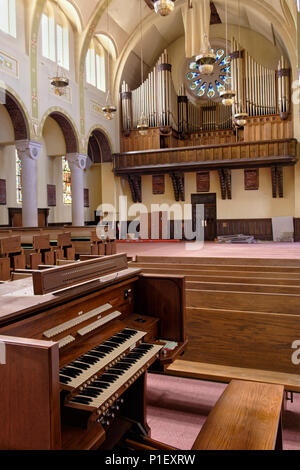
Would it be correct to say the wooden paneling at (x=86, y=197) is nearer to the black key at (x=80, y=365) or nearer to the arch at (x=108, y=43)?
the arch at (x=108, y=43)

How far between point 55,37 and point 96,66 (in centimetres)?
282

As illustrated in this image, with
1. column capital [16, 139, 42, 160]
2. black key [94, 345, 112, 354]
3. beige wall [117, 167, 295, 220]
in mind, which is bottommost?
black key [94, 345, 112, 354]

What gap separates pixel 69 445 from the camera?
165 centimetres

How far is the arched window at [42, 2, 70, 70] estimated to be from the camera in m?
12.0

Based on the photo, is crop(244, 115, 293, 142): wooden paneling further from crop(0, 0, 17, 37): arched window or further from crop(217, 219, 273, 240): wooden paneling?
crop(0, 0, 17, 37): arched window

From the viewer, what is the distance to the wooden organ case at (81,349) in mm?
1482

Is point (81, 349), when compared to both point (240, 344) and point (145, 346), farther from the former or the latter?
point (240, 344)

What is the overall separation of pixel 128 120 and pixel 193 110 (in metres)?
2.72

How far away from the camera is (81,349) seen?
7.27ft

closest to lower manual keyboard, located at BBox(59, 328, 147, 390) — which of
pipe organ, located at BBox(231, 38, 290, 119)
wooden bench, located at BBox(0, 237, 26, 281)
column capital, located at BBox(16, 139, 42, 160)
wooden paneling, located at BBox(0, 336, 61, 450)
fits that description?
wooden paneling, located at BBox(0, 336, 61, 450)

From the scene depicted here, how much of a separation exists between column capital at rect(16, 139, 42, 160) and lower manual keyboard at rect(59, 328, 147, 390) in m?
9.57

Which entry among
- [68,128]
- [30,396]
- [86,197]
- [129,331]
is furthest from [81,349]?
[86,197]

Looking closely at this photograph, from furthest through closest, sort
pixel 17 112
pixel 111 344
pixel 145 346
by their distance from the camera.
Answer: pixel 17 112
pixel 145 346
pixel 111 344

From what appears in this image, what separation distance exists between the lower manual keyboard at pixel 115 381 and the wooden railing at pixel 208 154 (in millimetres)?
11358
